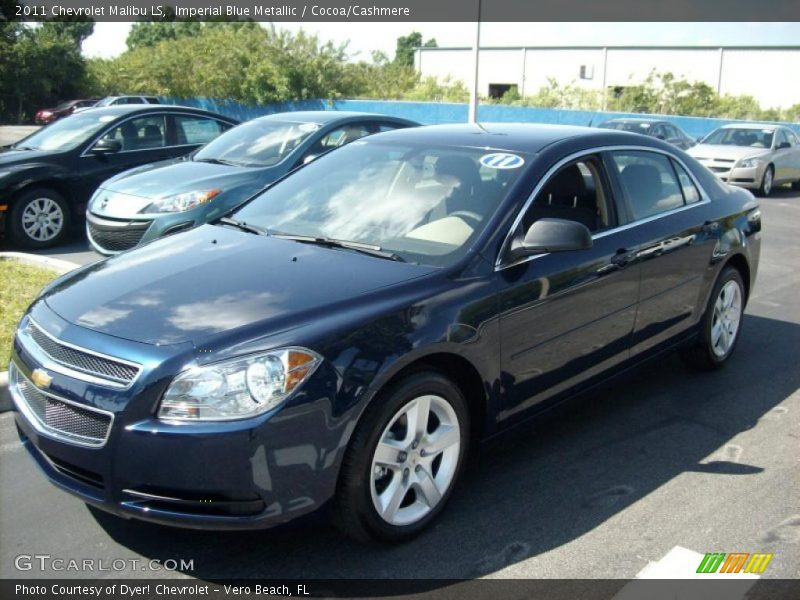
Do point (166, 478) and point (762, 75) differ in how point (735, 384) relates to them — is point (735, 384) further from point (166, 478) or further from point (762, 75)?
point (762, 75)

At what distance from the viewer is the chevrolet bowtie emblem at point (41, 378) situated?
3.17 meters

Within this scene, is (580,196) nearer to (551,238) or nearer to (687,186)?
(551,238)

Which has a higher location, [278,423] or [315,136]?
[315,136]

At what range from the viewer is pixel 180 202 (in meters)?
7.76

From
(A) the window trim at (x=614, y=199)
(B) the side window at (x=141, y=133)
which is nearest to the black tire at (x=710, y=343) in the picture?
(A) the window trim at (x=614, y=199)

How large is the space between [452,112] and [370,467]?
33629 mm

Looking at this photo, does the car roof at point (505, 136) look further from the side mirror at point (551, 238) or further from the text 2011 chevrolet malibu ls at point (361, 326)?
the side mirror at point (551, 238)

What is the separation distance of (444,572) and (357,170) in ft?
7.66

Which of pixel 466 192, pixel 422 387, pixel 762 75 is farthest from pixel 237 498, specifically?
pixel 762 75

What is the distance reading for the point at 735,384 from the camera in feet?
18.2

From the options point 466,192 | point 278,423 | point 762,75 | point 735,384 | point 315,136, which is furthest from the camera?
point 762,75
